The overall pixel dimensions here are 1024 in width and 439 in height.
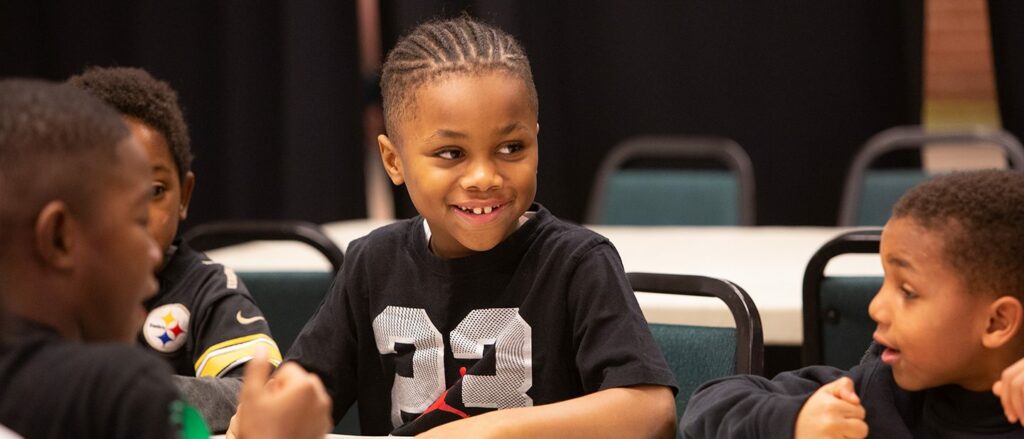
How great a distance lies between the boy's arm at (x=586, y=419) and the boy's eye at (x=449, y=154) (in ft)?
1.19

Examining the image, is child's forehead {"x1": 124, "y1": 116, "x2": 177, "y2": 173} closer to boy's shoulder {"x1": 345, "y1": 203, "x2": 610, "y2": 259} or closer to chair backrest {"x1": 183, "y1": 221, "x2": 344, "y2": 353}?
boy's shoulder {"x1": 345, "y1": 203, "x2": 610, "y2": 259}

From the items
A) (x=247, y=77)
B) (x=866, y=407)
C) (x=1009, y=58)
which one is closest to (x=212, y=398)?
(x=866, y=407)

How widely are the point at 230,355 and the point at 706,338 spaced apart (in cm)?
71

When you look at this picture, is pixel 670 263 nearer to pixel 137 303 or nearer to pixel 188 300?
pixel 188 300

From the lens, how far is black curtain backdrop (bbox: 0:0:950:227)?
4.66 meters

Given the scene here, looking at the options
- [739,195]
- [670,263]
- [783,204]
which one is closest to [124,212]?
[670,263]

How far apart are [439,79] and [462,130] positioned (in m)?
0.08

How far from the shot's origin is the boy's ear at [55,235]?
3.05 ft

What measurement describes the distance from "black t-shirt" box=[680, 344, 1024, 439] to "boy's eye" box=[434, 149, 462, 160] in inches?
17.6

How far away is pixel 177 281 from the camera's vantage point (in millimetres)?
1926

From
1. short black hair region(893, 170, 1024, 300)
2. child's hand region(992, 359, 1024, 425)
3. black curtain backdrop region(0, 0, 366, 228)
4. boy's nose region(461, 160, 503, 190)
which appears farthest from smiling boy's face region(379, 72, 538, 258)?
black curtain backdrop region(0, 0, 366, 228)

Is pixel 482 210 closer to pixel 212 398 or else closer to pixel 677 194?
pixel 212 398

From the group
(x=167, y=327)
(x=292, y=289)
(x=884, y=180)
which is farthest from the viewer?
(x=884, y=180)

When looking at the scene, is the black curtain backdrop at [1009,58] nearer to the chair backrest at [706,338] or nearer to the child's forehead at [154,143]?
the chair backrest at [706,338]
